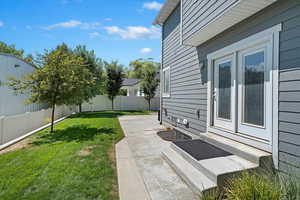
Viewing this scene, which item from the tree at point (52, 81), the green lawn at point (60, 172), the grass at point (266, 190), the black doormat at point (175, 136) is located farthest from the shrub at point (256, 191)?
the tree at point (52, 81)

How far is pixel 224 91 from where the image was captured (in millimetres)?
3795

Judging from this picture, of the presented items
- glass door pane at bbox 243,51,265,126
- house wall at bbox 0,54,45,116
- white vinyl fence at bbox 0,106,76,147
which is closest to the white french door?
glass door pane at bbox 243,51,265,126

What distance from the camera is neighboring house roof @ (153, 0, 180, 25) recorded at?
6.33m

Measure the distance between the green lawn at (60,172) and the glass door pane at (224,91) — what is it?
2727 mm

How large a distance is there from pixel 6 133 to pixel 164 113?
6001 mm

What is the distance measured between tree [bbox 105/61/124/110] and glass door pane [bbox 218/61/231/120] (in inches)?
532

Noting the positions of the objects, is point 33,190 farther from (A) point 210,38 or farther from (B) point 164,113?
(B) point 164,113

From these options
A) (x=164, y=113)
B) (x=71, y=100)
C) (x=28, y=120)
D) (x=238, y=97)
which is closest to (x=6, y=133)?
(x=28, y=120)

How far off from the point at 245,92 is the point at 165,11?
5396mm

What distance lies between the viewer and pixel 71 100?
6.65 metres

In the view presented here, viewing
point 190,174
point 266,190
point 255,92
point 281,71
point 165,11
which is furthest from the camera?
point 165,11

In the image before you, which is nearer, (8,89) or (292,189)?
(292,189)

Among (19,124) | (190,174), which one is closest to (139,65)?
(19,124)

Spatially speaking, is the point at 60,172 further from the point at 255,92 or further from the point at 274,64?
the point at 274,64
